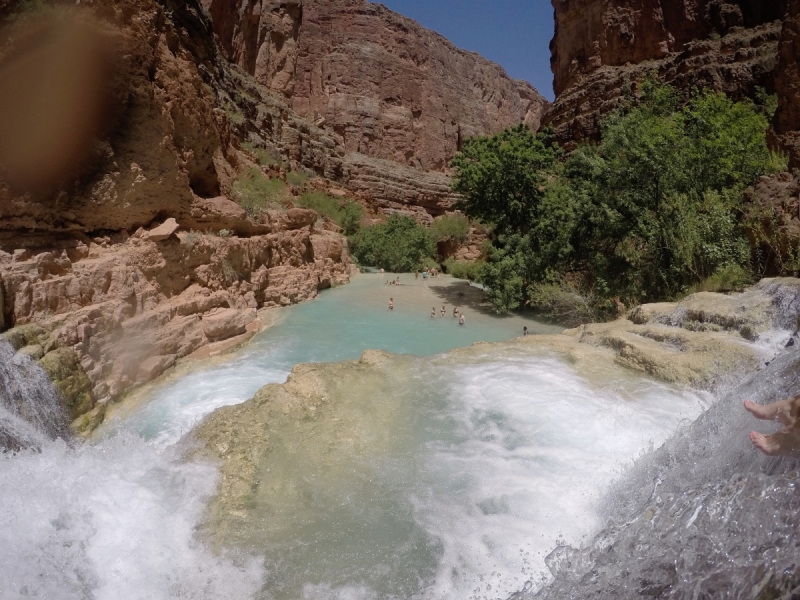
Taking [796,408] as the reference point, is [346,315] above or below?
below

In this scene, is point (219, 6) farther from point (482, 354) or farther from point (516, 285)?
point (482, 354)

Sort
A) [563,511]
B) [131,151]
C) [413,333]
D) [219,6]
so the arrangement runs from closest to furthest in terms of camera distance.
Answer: [563,511] < [131,151] < [413,333] < [219,6]

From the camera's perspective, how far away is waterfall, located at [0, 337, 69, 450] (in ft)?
17.7

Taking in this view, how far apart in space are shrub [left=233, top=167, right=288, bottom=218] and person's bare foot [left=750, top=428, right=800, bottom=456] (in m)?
14.3

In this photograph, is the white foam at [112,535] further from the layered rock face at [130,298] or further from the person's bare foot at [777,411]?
the person's bare foot at [777,411]

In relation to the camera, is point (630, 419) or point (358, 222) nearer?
point (630, 419)

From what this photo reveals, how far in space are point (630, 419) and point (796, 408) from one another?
3110 mm

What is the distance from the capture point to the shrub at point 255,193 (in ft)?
49.5

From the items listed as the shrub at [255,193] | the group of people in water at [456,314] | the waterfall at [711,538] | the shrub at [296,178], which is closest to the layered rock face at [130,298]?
the shrub at [255,193]

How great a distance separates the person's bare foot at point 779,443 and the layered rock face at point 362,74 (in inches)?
1923

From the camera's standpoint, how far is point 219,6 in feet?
128

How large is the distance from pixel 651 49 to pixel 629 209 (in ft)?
81.8

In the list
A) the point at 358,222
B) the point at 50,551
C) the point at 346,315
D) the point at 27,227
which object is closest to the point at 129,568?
the point at 50,551

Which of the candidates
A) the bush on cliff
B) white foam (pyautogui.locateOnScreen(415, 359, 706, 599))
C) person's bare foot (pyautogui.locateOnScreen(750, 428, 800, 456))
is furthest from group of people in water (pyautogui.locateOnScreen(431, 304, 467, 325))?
the bush on cliff
